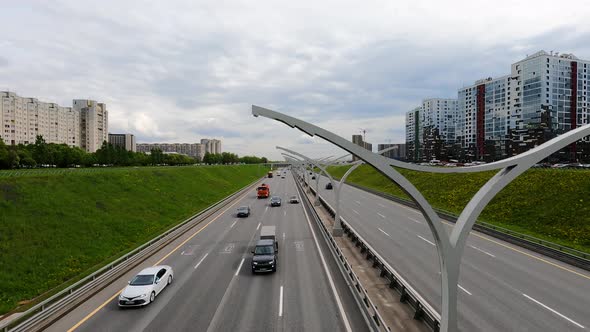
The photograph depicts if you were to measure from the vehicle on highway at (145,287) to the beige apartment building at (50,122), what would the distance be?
472 feet

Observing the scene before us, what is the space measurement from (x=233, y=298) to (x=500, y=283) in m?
14.3

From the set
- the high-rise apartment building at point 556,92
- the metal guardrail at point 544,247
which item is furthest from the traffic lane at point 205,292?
the high-rise apartment building at point 556,92

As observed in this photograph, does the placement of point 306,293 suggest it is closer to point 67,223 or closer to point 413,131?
point 67,223

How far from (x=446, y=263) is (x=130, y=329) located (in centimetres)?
1232

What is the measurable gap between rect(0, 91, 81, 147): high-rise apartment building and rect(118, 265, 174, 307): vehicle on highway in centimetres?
14401

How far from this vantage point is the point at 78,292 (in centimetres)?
1488

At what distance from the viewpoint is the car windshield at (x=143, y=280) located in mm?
14922

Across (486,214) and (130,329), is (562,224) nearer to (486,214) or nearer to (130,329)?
(486,214)

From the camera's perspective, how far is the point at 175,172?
63.5 meters

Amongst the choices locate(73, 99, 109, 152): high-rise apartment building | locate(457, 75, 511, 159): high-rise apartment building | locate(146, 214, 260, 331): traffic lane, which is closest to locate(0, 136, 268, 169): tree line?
locate(146, 214, 260, 331): traffic lane

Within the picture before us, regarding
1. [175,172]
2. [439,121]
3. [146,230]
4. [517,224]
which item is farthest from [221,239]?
[439,121]

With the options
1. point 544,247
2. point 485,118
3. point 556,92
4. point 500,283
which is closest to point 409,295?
point 500,283

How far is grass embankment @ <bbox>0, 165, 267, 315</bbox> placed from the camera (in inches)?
713

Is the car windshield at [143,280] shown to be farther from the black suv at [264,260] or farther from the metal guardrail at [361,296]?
the metal guardrail at [361,296]
